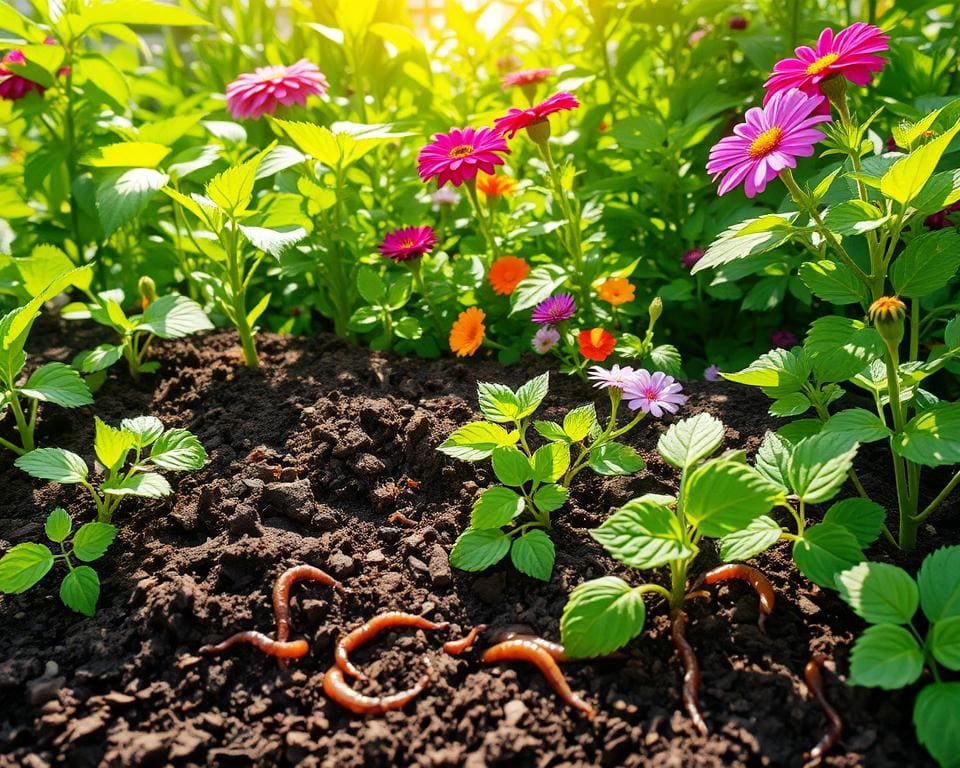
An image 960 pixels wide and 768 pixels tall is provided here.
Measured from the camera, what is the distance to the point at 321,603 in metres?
1.64

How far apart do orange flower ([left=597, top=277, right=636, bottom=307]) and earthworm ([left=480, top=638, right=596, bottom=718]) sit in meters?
1.13

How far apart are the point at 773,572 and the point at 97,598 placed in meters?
1.36

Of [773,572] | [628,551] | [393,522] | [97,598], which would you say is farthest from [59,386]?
[773,572]

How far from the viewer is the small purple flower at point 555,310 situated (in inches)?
90.7

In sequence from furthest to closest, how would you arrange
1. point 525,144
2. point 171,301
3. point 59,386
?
point 525,144 → point 171,301 → point 59,386

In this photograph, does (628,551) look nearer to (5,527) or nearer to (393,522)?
(393,522)

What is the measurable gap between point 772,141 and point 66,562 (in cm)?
166

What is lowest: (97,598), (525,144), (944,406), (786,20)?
(97,598)

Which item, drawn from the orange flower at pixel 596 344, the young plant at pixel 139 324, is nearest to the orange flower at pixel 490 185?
the orange flower at pixel 596 344

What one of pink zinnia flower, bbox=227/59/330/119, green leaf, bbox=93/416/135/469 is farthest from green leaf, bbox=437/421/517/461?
pink zinnia flower, bbox=227/59/330/119

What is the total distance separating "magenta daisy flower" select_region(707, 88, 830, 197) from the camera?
1580mm

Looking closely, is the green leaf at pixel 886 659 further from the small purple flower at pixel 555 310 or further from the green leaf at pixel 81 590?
the green leaf at pixel 81 590

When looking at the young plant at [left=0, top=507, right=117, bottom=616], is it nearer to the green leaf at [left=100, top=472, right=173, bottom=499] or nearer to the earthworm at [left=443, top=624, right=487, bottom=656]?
the green leaf at [left=100, top=472, right=173, bottom=499]

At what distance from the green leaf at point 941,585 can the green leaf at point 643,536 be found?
40 cm
